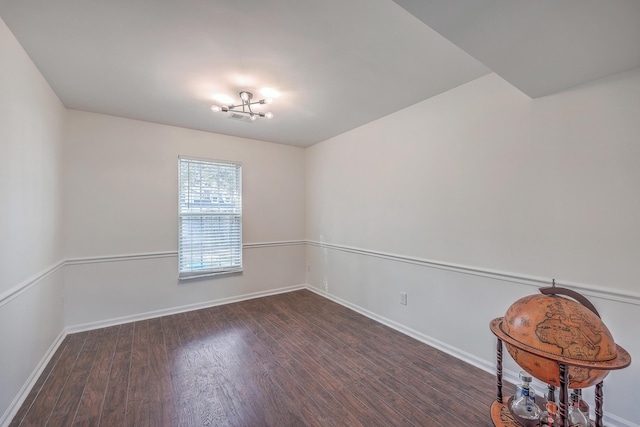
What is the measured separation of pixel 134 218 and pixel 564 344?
4095mm

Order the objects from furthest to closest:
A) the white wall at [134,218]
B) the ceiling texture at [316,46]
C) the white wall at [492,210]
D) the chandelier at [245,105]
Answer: the white wall at [134,218], the chandelier at [245,105], the white wall at [492,210], the ceiling texture at [316,46]

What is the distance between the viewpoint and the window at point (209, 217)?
370 cm

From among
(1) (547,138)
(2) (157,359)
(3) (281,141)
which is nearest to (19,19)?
(2) (157,359)

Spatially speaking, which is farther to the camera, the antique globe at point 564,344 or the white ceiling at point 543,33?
the white ceiling at point 543,33

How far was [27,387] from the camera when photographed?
79.2 inches

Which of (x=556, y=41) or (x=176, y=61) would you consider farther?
(x=176, y=61)

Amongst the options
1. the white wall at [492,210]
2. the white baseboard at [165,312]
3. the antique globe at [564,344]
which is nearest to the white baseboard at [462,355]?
the white wall at [492,210]

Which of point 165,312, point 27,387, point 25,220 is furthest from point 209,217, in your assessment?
point 27,387

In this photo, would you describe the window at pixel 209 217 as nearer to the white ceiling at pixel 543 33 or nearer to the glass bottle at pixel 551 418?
the white ceiling at pixel 543 33

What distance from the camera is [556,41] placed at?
1353mm

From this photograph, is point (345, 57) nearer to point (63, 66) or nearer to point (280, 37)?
point (280, 37)

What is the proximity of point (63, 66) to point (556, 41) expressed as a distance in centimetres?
341

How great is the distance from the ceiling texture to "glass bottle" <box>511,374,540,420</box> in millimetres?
1672

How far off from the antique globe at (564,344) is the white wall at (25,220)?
9.44 feet
